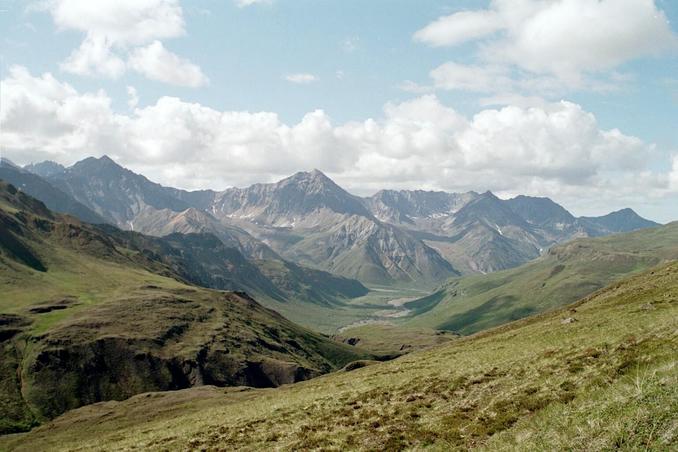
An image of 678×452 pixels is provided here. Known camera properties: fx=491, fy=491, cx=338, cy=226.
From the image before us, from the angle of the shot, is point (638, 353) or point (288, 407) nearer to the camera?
point (638, 353)

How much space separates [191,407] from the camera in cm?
9731

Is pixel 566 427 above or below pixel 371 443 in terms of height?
above

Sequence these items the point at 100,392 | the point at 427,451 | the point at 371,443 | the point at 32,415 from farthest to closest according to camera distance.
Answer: the point at 100,392, the point at 32,415, the point at 371,443, the point at 427,451

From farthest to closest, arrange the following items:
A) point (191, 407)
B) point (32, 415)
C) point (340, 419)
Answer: point (32, 415) → point (191, 407) → point (340, 419)

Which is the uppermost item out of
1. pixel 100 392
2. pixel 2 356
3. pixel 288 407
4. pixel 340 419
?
pixel 340 419

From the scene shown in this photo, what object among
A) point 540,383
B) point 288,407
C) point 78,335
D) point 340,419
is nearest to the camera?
point 540,383

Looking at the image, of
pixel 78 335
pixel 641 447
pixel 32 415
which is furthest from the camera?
pixel 78 335

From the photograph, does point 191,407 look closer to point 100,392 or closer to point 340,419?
point 340,419

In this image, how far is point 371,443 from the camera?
85.4 feet

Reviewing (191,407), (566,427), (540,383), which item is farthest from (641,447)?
(191,407)

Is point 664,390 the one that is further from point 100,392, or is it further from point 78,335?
point 78,335

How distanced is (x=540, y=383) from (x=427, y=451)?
30.2 ft

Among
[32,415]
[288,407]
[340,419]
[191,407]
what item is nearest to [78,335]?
[32,415]

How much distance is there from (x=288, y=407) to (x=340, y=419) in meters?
12.5
